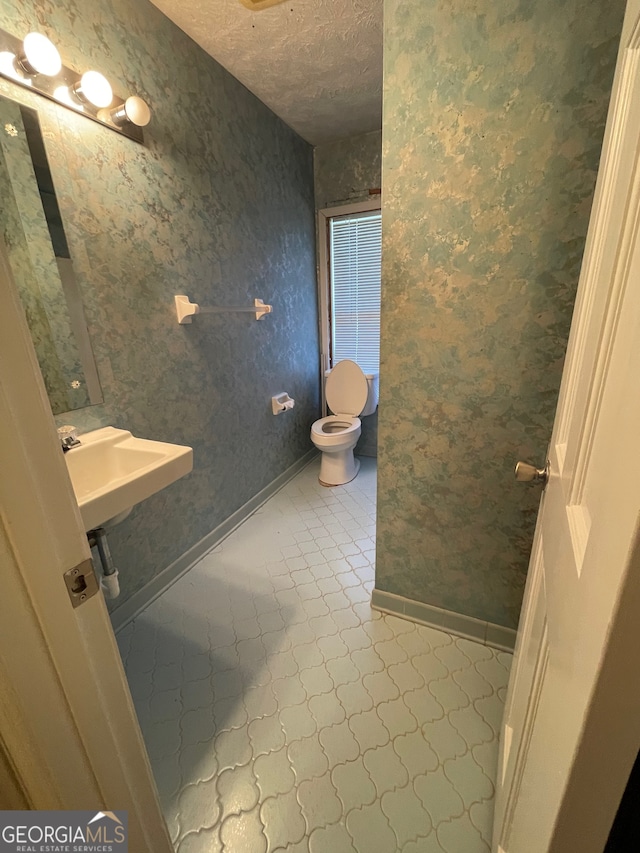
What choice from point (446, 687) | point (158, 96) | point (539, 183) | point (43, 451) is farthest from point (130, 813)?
point (158, 96)

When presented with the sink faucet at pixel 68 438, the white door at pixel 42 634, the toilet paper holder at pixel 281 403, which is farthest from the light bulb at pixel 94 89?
the toilet paper holder at pixel 281 403

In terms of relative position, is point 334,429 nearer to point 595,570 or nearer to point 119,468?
point 119,468

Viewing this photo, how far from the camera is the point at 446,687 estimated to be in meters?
1.28

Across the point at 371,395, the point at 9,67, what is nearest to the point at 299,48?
the point at 9,67

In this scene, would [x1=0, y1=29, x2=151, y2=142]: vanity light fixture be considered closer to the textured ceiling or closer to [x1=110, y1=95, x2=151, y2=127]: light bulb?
[x1=110, y1=95, x2=151, y2=127]: light bulb

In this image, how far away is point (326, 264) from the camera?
9.53ft

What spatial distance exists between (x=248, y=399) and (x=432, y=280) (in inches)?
54.2

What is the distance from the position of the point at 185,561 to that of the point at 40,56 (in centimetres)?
196

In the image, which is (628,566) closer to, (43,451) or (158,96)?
(43,451)

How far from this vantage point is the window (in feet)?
9.08

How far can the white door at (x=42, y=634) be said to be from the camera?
417 millimetres

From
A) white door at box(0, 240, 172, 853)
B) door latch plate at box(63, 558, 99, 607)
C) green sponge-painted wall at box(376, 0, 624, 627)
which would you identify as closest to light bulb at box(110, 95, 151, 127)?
green sponge-painted wall at box(376, 0, 624, 627)

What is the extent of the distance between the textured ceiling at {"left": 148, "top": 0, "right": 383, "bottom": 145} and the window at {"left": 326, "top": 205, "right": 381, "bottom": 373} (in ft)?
2.22

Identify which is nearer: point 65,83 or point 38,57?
point 38,57
